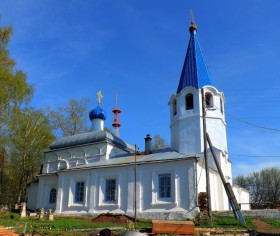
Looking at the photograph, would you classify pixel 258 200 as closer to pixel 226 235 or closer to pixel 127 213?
pixel 127 213

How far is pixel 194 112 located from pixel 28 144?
15827 mm

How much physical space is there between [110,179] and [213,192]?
250 inches

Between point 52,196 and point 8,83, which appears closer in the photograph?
point 8,83

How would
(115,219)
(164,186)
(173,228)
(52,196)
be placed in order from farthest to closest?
(52,196)
(164,186)
(115,219)
(173,228)

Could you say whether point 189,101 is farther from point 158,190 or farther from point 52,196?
point 52,196

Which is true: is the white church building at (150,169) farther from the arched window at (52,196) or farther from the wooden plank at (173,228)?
the wooden plank at (173,228)

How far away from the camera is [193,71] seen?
22.4m

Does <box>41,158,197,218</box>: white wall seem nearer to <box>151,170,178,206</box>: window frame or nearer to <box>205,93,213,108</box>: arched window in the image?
<box>151,170,178,206</box>: window frame

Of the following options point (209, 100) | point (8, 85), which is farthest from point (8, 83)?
point (209, 100)

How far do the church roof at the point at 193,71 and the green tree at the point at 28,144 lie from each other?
45.5 ft

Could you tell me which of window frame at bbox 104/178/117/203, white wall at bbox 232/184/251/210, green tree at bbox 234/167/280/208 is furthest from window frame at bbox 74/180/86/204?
green tree at bbox 234/167/280/208

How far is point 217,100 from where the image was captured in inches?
847

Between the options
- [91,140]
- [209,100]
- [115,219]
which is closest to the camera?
[115,219]

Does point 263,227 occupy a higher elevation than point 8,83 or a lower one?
lower
